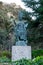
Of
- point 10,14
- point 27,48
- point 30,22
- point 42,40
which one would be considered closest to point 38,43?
point 42,40

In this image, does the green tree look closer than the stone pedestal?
No

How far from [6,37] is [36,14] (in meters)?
9.45

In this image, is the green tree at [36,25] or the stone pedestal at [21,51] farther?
the green tree at [36,25]

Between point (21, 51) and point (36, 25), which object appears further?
point (36, 25)

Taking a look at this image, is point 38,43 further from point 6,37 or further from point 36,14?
point 6,37

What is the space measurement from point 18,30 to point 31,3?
31.7 feet

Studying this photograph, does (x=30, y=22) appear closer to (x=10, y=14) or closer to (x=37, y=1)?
(x=37, y=1)

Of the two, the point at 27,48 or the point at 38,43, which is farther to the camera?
the point at 38,43

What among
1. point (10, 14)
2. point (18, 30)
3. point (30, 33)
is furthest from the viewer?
point (10, 14)

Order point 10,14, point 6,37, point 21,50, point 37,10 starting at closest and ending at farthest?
point 21,50 < point 37,10 < point 6,37 < point 10,14

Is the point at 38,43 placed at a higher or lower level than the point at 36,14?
lower

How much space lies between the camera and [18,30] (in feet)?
49.5

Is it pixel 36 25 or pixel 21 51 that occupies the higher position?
pixel 21 51

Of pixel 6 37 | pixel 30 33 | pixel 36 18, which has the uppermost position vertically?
pixel 36 18
